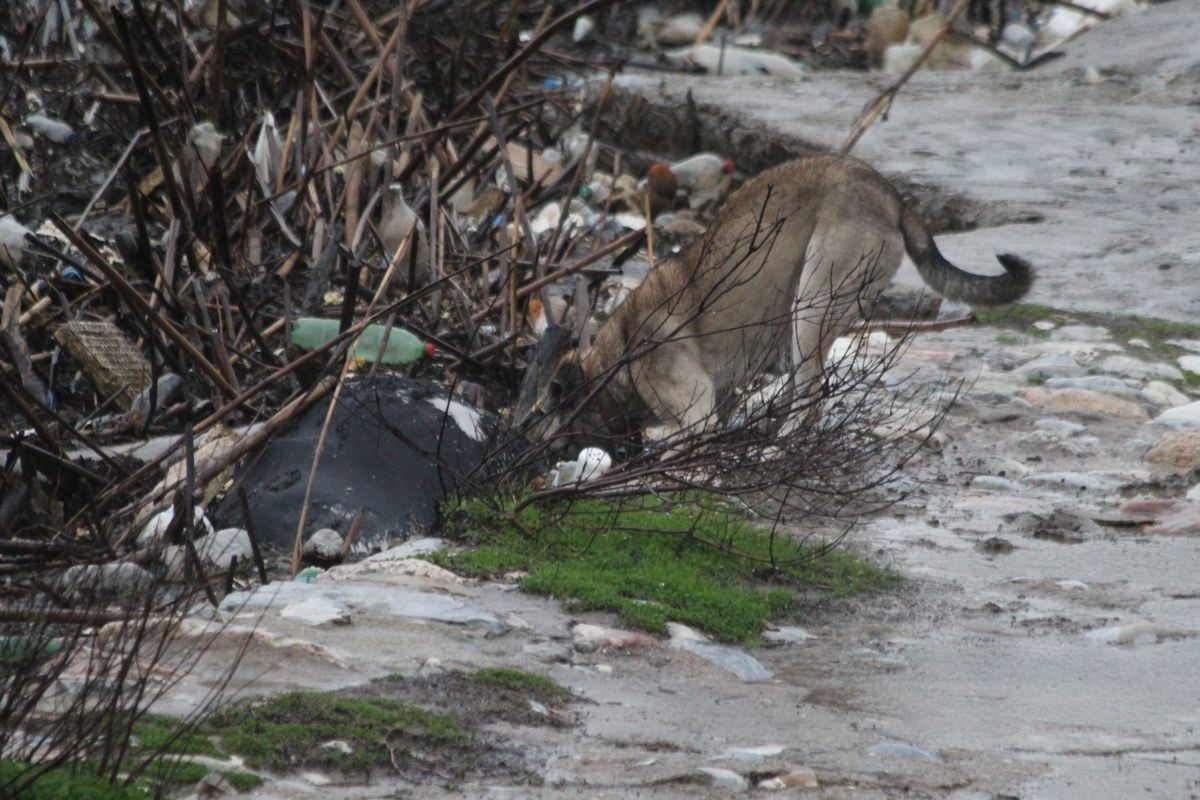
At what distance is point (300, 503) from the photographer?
18.8 ft

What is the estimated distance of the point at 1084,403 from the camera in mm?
7684

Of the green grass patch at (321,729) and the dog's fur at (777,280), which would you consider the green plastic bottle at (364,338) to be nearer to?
the dog's fur at (777,280)

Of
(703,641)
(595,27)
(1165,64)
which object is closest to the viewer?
(703,641)

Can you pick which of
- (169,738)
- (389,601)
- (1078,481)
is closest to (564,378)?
(1078,481)

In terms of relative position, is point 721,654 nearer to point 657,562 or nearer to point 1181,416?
point 657,562

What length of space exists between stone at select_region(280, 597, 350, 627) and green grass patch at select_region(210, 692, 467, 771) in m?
0.61

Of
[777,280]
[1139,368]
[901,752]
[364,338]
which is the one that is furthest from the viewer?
[1139,368]

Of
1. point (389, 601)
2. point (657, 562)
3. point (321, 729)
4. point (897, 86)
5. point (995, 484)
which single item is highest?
point (897, 86)

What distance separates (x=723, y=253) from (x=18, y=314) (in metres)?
3.31

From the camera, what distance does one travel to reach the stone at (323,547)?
5.57m

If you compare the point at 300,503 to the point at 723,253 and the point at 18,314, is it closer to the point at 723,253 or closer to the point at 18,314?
the point at 18,314

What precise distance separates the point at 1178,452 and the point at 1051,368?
1.40 metres

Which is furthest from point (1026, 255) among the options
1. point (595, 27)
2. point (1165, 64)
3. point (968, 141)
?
point (595, 27)

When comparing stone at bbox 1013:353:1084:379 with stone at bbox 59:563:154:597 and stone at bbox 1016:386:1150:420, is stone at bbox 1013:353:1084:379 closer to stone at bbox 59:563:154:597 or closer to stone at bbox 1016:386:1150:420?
stone at bbox 1016:386:1150:420
